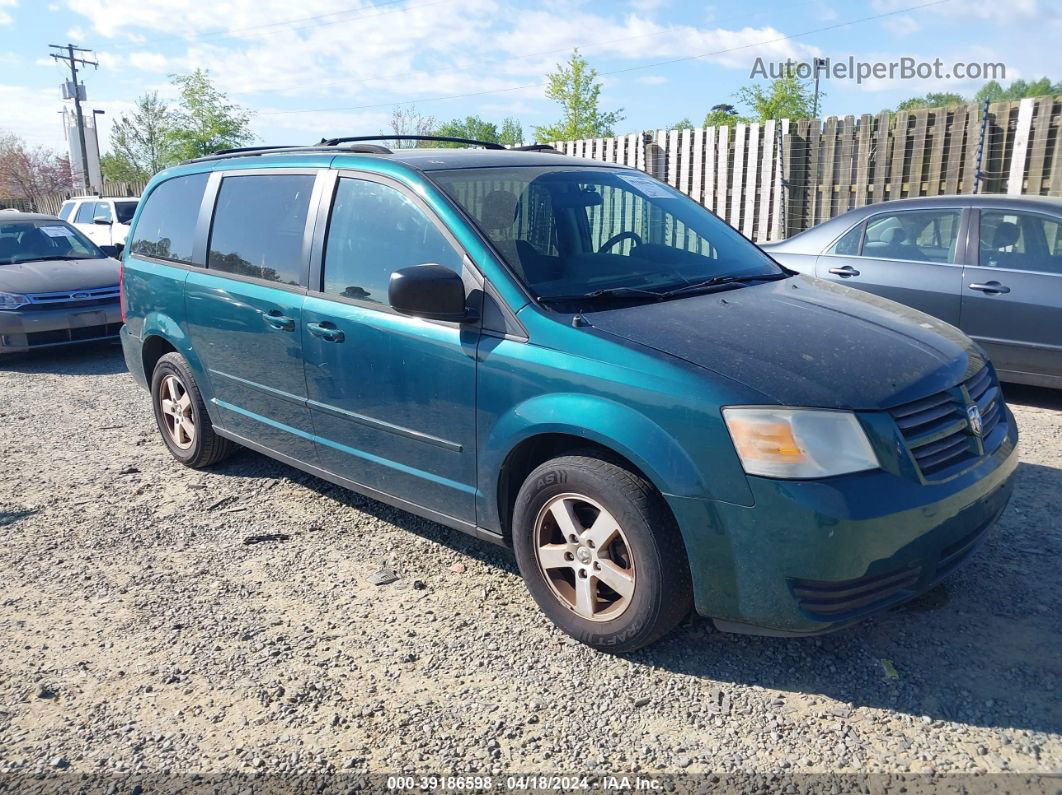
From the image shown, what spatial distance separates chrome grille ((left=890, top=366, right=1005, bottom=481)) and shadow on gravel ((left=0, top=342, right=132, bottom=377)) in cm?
819

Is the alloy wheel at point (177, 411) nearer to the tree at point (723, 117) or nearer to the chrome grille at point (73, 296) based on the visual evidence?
the chrome grille at point (73, 296)

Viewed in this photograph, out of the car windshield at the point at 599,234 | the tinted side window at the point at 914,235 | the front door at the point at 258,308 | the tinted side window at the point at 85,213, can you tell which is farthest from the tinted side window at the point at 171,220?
the tinted side window at the point at 85,213

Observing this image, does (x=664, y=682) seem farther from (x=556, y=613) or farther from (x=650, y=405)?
(x=650, y=405)

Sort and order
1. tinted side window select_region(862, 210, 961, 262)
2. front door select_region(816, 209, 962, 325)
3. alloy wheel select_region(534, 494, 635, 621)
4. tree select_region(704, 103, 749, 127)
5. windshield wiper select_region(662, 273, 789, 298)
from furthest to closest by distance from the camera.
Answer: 1. tree select_region(704, 103, 749, 127)
2. tinted side window select_region(862, 210, 961, 262)
3. front door select_region(816, 209, 962, 325)
4. windshield wiper select_region(662, 273, 789, 298)
5. alloy wheel select_region(534, 494, 635, 621)

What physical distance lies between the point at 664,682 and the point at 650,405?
1019 mm

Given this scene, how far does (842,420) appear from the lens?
2727 millimetres

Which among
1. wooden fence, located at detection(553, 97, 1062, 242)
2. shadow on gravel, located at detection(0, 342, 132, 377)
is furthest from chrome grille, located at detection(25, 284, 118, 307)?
wooden fence, located at detection(553, 97, 1062, 242)

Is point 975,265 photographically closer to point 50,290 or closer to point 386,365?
point 386,365

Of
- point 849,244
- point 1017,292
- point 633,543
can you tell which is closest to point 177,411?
point 633,543

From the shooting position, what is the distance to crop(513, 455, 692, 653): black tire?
9.50ft

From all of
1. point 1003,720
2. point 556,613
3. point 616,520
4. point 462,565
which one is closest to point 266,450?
point 462,565

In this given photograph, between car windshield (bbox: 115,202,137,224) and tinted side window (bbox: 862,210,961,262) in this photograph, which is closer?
tinted side window (bbox: 862,210,961,262)

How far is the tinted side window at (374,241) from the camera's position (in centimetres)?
364

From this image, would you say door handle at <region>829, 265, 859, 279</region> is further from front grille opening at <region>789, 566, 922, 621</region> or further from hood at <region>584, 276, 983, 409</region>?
Answer: front grille opening at <region>789, 566, 922, 621</region>
